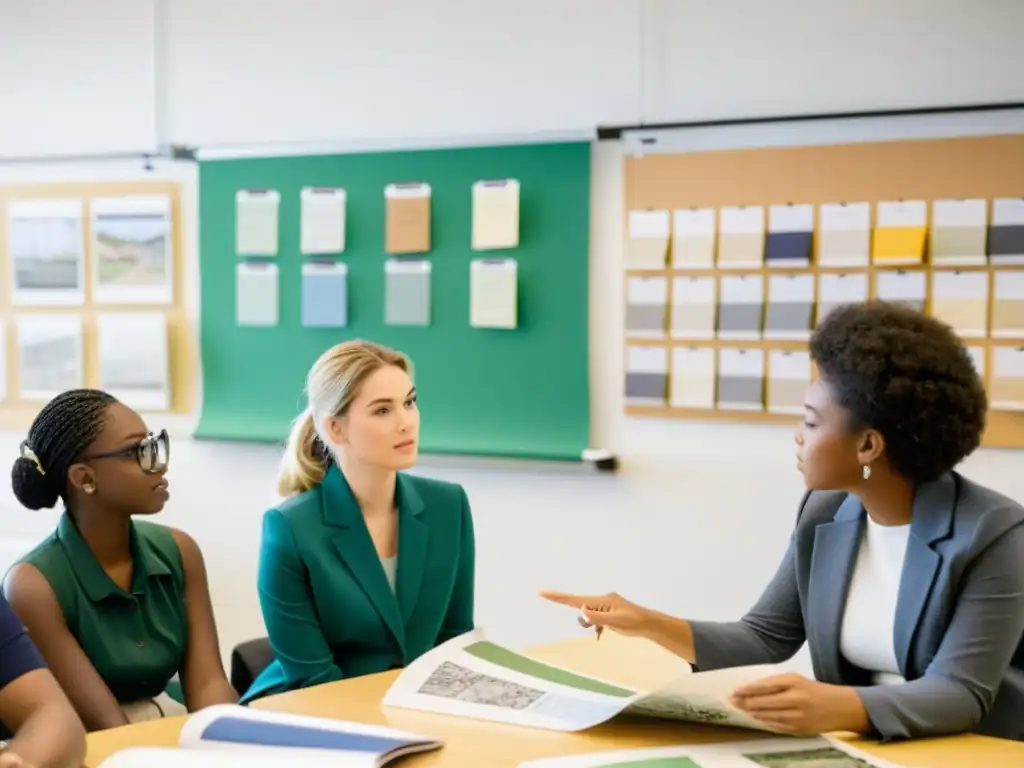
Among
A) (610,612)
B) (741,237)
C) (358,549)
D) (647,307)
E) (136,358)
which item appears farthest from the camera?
(136,358)

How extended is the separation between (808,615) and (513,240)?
76.0 inches

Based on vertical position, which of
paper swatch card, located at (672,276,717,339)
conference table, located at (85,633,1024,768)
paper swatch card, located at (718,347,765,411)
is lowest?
conference table, located at (85,633,1024,768)

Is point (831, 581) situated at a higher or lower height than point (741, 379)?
lower

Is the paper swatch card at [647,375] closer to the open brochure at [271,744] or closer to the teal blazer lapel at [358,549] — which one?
the teal blazer lapel at [358,549]

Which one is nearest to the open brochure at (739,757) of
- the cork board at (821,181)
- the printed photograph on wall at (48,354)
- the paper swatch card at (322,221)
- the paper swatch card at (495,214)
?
the cork board at (821,181)

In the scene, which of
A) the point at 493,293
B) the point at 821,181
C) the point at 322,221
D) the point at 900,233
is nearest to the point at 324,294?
the point at 322,221

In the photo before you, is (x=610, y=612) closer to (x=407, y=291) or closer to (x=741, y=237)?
(x=741, y=237)

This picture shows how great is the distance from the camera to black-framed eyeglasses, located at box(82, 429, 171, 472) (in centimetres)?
230

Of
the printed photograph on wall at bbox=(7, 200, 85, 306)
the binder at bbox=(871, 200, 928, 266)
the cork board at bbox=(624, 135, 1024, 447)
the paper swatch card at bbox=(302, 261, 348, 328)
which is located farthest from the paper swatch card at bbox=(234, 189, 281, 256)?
the binder at bbox=(871, 200, 928, 266)

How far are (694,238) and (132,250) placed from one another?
201cm

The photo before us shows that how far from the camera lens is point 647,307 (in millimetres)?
3494

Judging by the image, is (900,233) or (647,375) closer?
(900,233)

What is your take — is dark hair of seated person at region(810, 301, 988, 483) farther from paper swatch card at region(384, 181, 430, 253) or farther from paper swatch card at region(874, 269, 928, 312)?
paper swatch card at region(384, 181, 430, 253)

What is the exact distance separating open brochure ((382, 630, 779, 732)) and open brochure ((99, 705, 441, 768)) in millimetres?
179
